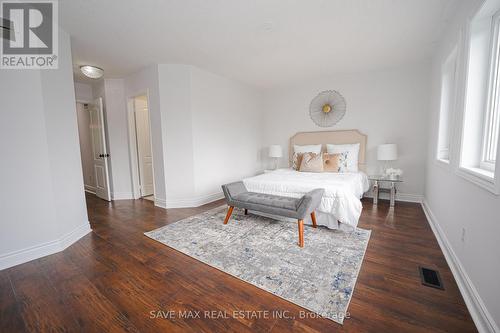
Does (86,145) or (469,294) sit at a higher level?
(86,145)

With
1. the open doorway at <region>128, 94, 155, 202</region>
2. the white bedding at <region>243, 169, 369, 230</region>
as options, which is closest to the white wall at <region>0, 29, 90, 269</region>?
the open doorway at <region>128, 94, 155, 202</region>

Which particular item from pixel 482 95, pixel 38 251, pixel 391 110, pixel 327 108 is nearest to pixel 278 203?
pixel 482 95

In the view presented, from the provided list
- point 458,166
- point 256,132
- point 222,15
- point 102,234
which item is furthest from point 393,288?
point 256,132

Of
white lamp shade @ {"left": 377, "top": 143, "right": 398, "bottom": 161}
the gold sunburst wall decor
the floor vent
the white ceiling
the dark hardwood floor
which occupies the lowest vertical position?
the dark hardwood floor

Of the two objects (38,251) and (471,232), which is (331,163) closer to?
(471,232)

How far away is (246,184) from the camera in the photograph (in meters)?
3.38

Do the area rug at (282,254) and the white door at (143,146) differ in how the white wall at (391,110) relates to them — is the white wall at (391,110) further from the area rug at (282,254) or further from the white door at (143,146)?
the white door at (143,146)

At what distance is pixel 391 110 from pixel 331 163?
159 centimetres

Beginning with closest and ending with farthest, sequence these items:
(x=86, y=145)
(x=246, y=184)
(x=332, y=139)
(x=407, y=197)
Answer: (x=246, y=184) < (x=407, y=197) < (x=332, y=139) < (x=86, y=145)

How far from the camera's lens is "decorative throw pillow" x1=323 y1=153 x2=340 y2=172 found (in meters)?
4.03

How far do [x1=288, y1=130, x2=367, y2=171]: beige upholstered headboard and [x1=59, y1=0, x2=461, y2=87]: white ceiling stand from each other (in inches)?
52.1

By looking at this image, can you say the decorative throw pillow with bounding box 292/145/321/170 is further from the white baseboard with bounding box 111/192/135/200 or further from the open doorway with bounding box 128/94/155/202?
→ the white baseboard with bounding box 111/192/135/200

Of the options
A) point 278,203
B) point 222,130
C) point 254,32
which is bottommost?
point 278,203

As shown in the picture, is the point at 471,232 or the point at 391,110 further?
the point at 391,110
